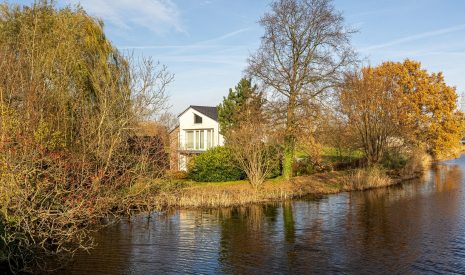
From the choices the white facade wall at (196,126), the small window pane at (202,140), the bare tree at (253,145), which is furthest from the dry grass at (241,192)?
the small window pane at (202,140)

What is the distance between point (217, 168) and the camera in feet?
102

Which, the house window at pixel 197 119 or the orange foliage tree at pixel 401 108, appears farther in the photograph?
the house window at pixel 197 119

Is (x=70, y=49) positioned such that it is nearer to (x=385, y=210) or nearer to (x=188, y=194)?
(x=188, y=194)

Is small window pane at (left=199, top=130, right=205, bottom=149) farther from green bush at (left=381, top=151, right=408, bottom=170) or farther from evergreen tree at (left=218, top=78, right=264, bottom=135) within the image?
green bush at (left=381, top=151, right=408, bottom=170)

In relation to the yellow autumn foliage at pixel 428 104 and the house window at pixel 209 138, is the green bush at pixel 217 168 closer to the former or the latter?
the house window at pixel 209 138

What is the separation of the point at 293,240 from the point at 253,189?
10.6 m

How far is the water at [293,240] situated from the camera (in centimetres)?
1322

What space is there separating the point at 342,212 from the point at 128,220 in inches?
409

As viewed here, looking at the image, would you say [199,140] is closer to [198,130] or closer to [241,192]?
[198,130]

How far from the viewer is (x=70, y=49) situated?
782 inches

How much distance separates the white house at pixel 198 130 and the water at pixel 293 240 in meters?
19.4

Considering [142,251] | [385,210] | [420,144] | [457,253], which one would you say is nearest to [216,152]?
[385,210]

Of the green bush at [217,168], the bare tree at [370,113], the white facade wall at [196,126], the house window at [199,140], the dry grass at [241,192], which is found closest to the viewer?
the dry grass at [241,192]

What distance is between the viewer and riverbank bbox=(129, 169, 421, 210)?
922 inches
